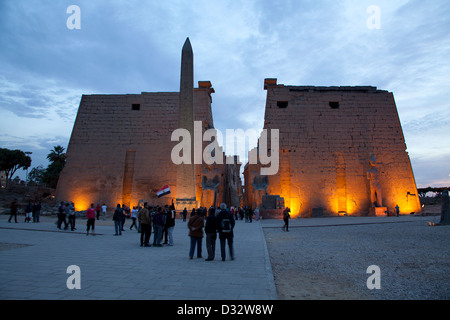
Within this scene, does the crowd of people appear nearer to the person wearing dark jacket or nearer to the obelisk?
the person wearing dark jacket

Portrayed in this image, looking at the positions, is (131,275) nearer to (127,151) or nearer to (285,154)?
(285,154)

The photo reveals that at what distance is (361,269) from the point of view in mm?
4695

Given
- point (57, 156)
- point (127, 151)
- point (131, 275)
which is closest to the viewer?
point (131, 275)

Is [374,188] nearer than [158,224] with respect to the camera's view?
No

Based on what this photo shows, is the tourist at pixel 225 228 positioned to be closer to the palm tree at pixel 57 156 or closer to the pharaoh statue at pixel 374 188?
the pharaoh statue at pixel 374 188

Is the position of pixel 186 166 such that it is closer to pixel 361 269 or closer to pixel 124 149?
pixel 124 149

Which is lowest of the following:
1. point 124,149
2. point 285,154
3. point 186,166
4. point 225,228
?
point 225,228

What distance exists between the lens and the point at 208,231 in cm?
562

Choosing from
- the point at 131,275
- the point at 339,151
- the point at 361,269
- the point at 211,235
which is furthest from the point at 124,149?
the point at 361,269

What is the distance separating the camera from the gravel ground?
3502 millimetres

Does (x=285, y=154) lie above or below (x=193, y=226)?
above

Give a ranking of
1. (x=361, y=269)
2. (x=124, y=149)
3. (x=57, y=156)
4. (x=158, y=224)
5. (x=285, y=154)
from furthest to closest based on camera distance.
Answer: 1. (x=57, y=156)
2. (x=124, y=149)
3. (x=285, y=154)
4. (x=158, y=224)
5. (x=361, y=269)

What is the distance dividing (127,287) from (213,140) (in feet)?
65.0
